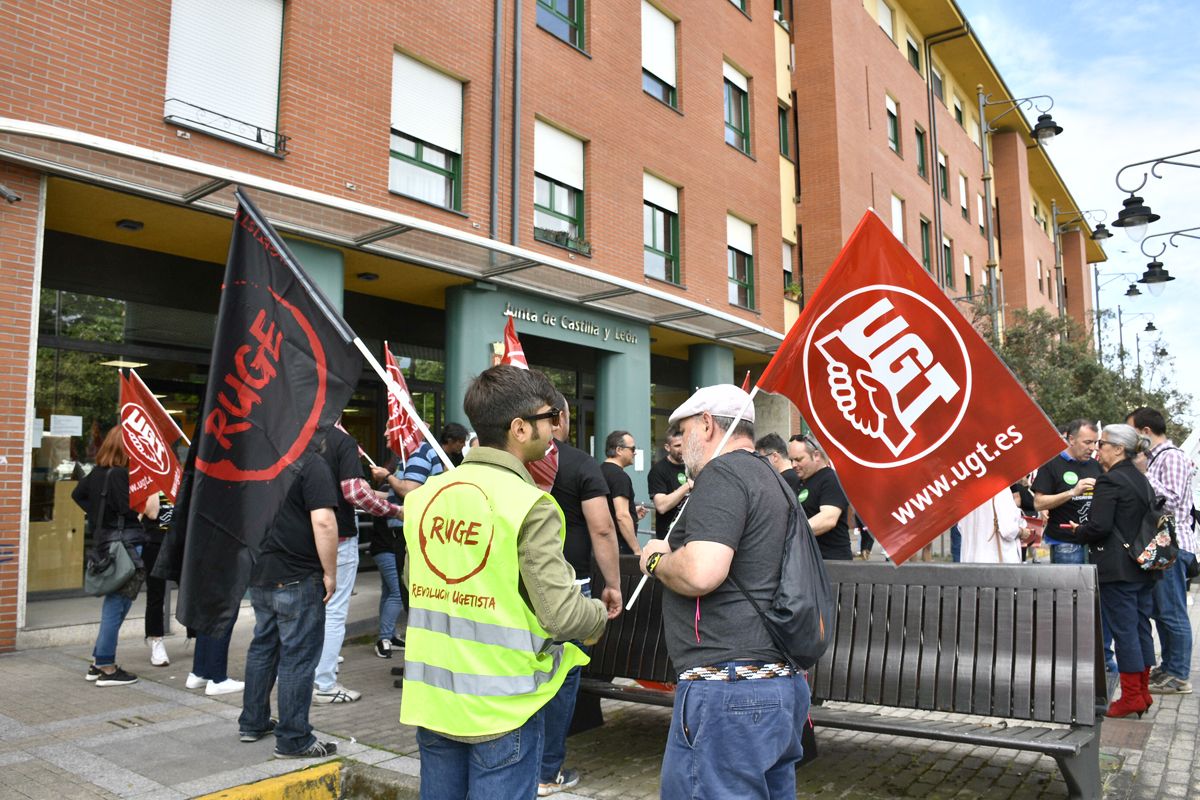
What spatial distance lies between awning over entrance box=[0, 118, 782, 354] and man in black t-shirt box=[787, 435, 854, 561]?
17.7ft

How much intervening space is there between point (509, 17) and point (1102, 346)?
19.1 m

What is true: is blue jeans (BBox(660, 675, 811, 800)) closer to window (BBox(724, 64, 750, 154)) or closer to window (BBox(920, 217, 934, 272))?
window (BBox(724, 64, 750, 154))

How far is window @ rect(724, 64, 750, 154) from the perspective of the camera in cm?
1897

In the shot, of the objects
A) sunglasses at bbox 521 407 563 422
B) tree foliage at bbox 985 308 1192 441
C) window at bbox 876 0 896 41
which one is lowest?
sunglasses at bbox 521 407 563 422

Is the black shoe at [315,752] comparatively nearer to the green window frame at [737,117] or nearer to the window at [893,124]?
the green window frame at [737,117]

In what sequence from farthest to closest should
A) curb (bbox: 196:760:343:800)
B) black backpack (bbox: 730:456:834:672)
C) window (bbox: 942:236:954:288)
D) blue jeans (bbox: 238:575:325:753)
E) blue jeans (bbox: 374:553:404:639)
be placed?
window (bbox: 942:236:954:288) < blue jeans (bbox: 374:553:404:639) < blue jeans (bbox: 238:575:325:753) < curb (bbox: 196:760:343:800) < black backpack (bbox: 730:456:834:672)

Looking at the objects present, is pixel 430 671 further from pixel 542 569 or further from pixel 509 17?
pixel 509 17

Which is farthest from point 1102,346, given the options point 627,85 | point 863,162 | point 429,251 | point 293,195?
point 293,195

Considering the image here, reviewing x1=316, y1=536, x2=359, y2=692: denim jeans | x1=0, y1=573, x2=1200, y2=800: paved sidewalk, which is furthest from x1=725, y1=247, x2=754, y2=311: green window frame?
x1=316, y1=536, x2=359, y2=692: denim jeans

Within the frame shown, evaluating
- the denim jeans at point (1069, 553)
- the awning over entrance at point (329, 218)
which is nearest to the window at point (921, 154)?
the awning over entrance at point (329, 218)

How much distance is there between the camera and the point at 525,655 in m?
2.60

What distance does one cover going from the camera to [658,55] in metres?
16.8

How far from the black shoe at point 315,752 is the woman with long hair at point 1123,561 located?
4991mm

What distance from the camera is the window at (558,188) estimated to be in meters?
14.0
